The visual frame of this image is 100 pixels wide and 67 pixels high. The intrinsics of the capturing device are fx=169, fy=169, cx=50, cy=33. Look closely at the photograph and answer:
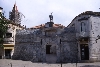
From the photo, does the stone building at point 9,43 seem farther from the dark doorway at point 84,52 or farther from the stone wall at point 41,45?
the dark doorway at point 84,52

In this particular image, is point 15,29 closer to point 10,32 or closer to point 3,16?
point 10,32

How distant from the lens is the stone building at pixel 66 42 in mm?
25719

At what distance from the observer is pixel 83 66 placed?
2144 cm

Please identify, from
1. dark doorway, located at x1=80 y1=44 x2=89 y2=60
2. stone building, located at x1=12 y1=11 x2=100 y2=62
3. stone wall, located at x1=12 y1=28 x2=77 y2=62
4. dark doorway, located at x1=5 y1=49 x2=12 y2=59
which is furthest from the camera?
dark doorway, located at x1=5 y1=49 x2=12 y2=59

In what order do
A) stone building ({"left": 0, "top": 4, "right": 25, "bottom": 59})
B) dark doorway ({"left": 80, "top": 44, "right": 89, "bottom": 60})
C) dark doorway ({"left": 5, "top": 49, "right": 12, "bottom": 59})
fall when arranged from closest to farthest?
dark doorway ({"left": 80, "top": 44, "right": 89, "bottom": 60})
stone building ({"left": 0, "top": 4, "right": 25, "bottom": 59})
dark doorway ({"left": 5, "top": 49, "right": 12, "bottom": 59})

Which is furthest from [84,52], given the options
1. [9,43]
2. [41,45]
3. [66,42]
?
[9,43]

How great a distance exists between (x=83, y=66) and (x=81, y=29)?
22.4 feet

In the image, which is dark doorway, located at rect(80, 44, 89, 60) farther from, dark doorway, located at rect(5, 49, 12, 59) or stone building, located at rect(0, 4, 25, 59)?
dark doorway, located at rect(5, 49, 12, 59)

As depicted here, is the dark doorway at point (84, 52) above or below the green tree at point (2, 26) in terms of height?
below

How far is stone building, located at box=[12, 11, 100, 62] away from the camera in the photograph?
25.7 m

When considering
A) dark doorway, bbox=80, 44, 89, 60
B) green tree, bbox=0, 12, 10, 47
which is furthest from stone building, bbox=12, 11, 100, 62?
green tree, bbox=0, 12, 10, 47

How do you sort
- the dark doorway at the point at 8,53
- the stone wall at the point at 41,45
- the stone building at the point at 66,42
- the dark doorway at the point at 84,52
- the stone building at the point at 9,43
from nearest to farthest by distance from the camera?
the stone building at the point at 66,42, the dark doorway at the point at 84,52, the stone wall at the point at 41,45, the stone building at the point at 9,43, the dark doorway at the point at 8,53

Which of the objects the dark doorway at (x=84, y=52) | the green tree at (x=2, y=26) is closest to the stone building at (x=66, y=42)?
the dark doorway at (x=84, y=52)

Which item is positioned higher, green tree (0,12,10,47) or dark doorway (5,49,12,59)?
green tree (0,12,10,47)
